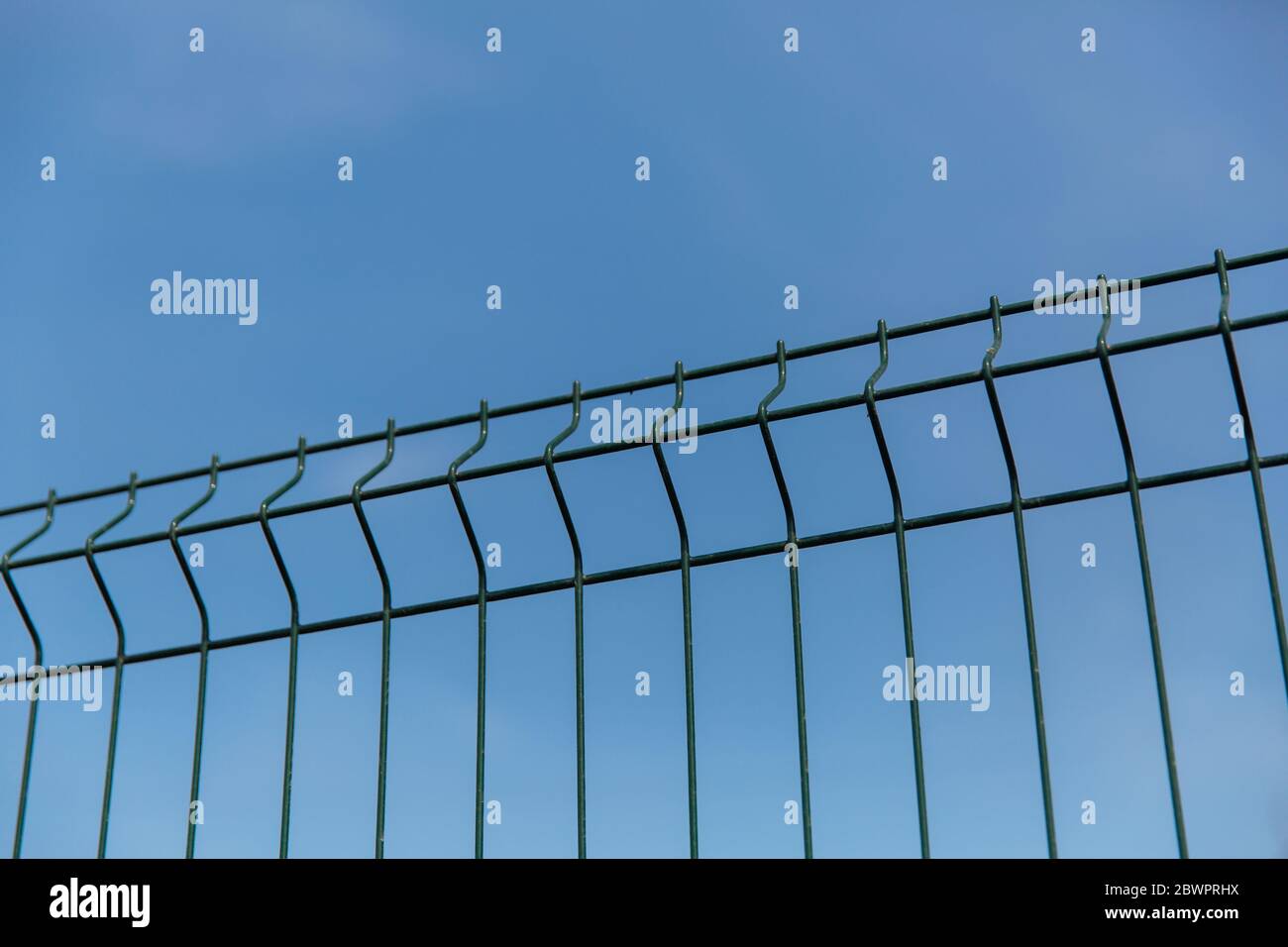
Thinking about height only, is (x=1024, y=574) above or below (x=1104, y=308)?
below

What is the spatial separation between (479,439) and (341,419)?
1534 mm

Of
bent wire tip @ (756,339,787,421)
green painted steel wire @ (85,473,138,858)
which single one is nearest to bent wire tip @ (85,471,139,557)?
green painted steel wire @ (85,473,138,858)

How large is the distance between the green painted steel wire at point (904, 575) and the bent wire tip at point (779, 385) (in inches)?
15.3

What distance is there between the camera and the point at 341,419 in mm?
7199

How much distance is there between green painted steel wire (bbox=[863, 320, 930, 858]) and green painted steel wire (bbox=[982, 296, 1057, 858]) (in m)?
0.41

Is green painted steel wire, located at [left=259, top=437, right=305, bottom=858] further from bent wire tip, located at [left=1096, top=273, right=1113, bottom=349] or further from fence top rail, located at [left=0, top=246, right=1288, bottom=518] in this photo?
bent wire tip, located at [left=1096, top=273, right=1113, bottom=349]

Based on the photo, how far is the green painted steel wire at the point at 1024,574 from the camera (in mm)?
4652

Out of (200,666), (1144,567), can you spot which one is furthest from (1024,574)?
(200,666)

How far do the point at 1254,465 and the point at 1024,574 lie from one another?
34.7 inches

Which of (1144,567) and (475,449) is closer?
(1144,567)

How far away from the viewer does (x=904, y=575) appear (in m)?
5.01

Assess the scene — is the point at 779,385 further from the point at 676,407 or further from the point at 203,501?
the point at 203,501
